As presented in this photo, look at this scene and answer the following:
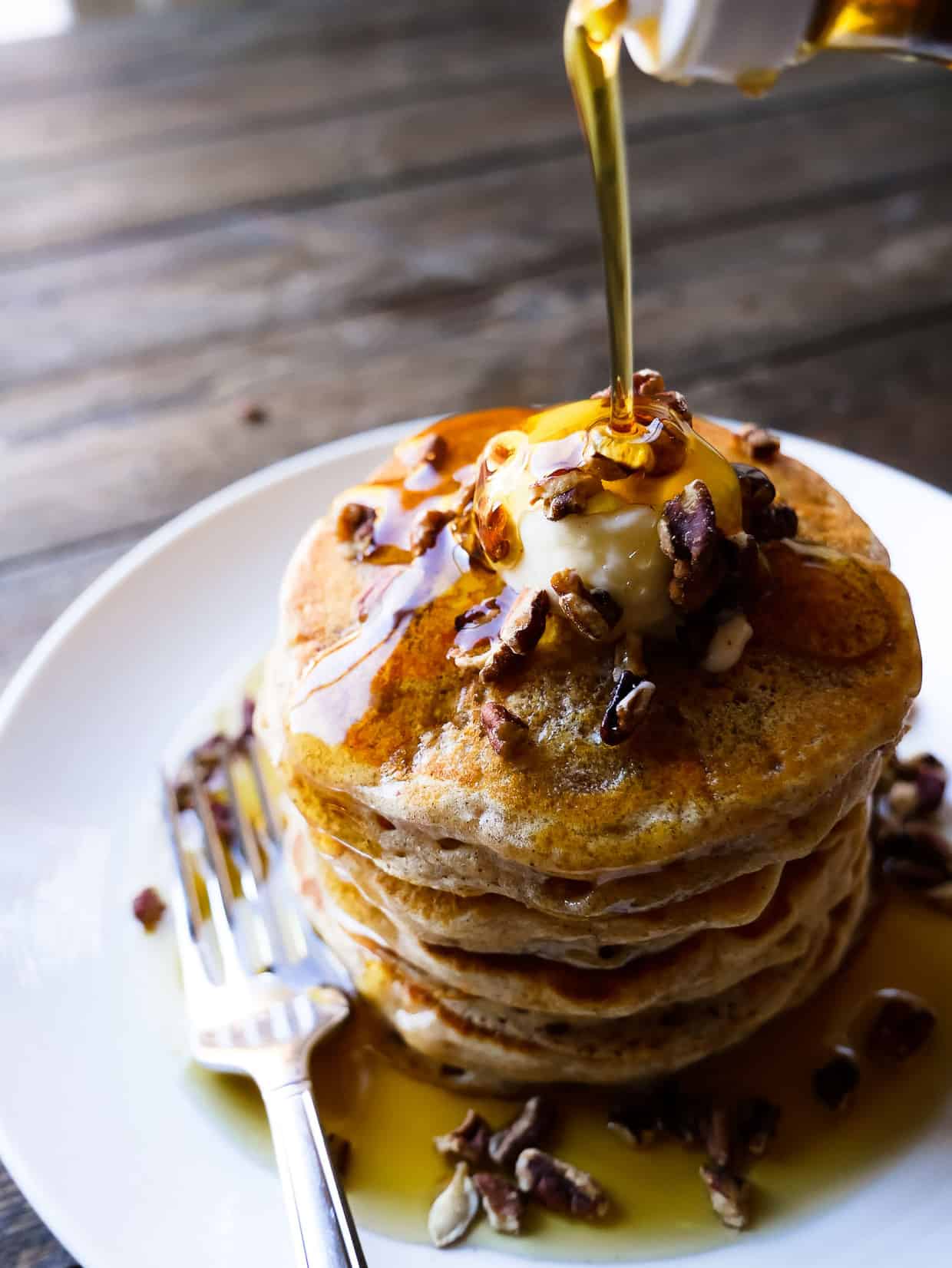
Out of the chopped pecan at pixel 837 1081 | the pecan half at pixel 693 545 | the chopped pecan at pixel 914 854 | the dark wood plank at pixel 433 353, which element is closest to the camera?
the pecan half at pixel 693 545

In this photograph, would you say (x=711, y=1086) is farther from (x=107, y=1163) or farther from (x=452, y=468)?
(x=452, y=468)

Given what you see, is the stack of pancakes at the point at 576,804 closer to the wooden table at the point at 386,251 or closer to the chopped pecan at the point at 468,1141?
the chopped pecan at the point at 468,1141

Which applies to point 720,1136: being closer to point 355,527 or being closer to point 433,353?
point 355,527

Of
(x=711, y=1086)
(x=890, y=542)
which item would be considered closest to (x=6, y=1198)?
(x=711, y=1086)

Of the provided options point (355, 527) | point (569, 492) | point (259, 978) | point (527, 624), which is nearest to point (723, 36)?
point (569, 492)

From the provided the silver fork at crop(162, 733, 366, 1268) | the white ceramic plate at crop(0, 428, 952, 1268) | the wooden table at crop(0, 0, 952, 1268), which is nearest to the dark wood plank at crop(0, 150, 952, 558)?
the wooden table at crop(0, 0, 952, 1268)

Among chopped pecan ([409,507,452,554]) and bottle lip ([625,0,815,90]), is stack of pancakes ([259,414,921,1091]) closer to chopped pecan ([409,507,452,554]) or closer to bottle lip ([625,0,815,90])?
chopped pecan ([409,507,452,554])

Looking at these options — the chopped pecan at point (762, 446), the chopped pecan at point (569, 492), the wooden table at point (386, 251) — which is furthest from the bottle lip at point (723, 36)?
the wooden table at point (386, 251)
